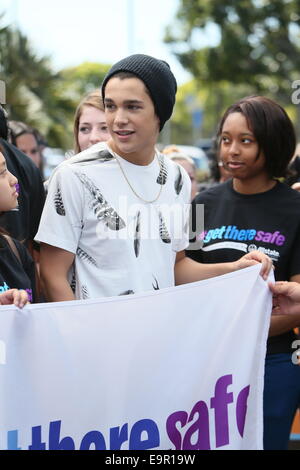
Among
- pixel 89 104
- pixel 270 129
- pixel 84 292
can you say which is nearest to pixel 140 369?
pixel 84 292

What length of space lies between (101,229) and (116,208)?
10 centimetres

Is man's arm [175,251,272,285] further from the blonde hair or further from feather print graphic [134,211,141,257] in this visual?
the blonde hair

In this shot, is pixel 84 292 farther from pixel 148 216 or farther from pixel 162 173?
pixel 162 173

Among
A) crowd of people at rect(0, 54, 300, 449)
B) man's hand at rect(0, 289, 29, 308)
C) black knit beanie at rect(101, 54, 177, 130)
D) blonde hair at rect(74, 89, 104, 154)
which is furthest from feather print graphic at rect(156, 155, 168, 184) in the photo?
blonde hair at rect(74, 89, 104, 154)

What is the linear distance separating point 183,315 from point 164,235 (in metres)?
0.41

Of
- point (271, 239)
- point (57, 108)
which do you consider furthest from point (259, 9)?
point (271, 239)

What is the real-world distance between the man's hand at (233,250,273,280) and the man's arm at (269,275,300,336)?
6 cm

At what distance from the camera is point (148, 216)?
3.06 meters

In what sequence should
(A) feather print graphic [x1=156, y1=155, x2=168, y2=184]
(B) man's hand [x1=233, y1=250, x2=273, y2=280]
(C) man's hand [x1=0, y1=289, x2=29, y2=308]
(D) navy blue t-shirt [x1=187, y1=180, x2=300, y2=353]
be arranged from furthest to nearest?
(D) navy blue t-shirt [x1=187, y1=180, x2=300, y2=353] → (A) feather print graphic [x1=156, y1=155, x2=168, y2=184] → (B) man's hand [x1=233, y1=250, x2=273, y2=280] → (C) man's hand [x1=0, y1=289, x2=29, y2=308]

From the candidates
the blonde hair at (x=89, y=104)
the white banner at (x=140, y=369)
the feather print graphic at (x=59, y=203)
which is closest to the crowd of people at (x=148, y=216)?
the feather print graphic at (x=59, y=203)

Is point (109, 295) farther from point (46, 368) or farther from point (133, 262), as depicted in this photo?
point (46, 368)

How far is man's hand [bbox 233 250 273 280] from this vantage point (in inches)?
120

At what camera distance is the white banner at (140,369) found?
2.49m

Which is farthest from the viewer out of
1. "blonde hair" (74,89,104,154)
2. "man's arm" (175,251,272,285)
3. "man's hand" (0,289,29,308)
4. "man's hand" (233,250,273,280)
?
"blonde hair" (74,89,104,154)
